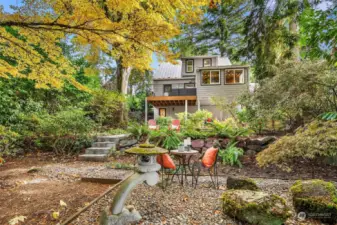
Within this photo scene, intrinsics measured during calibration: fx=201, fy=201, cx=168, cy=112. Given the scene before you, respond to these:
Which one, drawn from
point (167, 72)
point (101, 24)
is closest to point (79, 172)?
point (101, 24)

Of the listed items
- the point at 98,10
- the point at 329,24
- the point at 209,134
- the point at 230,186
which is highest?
the point at 98,10

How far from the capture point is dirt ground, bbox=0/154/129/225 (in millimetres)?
3013

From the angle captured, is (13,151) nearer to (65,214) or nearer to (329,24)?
(65,214)

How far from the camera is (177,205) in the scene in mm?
3176

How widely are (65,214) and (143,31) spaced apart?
3.13 metres

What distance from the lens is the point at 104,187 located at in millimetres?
4328

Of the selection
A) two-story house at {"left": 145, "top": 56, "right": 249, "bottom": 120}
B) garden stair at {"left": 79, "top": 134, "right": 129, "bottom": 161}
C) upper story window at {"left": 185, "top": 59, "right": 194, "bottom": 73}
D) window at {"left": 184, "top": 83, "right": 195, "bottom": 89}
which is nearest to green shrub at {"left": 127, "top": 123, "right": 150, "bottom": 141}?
garden stair at {"left": 79, "top": 134, "right": 129, "bottom": 161}

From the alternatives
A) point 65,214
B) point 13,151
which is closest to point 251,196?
point 65,214

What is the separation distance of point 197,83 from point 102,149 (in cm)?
967

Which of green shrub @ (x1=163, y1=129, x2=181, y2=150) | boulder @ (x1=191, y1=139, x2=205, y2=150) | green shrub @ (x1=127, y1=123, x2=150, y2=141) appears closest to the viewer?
green shrub @ (x1=163, y1=129, x2=181, y2=150)

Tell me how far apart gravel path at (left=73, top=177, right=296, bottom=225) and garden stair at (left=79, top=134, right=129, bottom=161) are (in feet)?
12.8

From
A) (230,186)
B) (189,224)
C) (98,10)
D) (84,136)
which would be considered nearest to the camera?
(189,224)

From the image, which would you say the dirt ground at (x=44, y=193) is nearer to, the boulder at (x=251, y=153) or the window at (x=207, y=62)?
the boulder at (x=251, y=153)

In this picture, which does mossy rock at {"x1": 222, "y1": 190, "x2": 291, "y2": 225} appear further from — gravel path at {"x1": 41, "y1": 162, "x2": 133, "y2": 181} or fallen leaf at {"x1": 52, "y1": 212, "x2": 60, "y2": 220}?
gravel path at {"x1": 41, "y1": 162, "x2": 133, "y2": 181}
